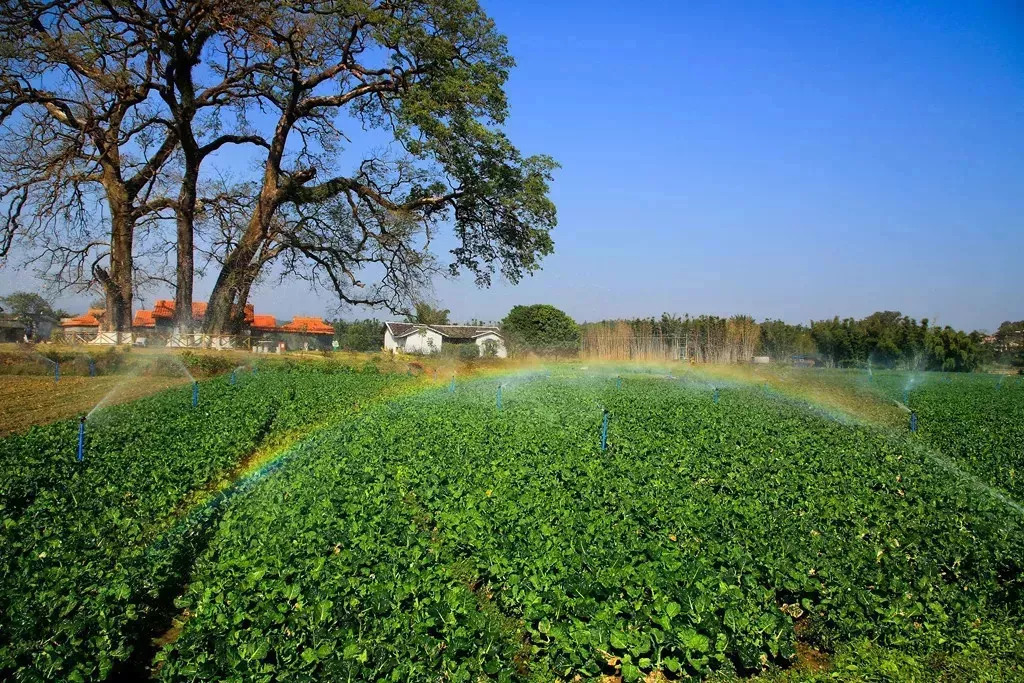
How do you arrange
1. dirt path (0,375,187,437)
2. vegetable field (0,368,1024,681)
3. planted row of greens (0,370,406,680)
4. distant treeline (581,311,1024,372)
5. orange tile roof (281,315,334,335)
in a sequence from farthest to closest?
1. orange tile roof (281,315,334,335)
2. distant treeline (581,311,1024,372)
3. dirt path (0,375,187,437)
4. vegetable field (0,368,1024,681)
5. planted row of greens (0,370,406,680)

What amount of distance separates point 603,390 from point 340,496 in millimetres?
15913

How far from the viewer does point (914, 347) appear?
172ft

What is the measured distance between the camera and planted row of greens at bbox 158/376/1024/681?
4.14 m

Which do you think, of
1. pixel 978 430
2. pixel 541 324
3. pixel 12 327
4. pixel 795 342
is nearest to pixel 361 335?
pixel 541 324

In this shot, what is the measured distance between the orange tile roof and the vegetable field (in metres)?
51.6

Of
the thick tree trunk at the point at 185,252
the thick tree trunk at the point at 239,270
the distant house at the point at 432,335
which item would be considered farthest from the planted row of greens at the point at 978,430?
the distant house at the point at 432,335

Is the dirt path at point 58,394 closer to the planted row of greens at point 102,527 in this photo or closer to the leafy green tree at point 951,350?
the planted row of greens at point 102,527

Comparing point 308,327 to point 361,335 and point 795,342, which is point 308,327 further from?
point 795,342

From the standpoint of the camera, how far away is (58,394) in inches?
667

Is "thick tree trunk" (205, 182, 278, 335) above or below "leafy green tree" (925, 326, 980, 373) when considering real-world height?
above

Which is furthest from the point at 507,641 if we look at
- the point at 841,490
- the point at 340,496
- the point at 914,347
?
the point at 914,347

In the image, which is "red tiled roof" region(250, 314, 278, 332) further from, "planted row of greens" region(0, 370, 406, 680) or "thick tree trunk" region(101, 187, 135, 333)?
"planted row of greens" region(0, 370, 406, 680)

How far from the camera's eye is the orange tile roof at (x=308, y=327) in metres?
60.6

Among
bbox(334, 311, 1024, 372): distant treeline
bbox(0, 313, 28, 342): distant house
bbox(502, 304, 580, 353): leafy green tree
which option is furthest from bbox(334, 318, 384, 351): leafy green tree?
bbox(0, 313, 28, 342): distant house
